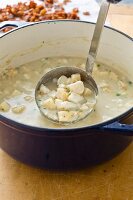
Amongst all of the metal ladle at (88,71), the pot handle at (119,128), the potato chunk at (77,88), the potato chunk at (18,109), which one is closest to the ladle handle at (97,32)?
the metal ladle at (88,71)

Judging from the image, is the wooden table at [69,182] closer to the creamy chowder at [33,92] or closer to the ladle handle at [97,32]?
the creamy chowder at [33,92]

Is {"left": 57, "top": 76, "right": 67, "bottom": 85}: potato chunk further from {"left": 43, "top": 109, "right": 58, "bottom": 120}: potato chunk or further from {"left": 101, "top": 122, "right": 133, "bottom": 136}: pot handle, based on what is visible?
{"left": 101, "top": 122, "right": 133, "bottom": 136}: pot handle

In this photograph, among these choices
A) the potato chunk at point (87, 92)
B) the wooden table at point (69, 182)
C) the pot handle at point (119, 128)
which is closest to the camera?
the pot handle at point (119, 128)

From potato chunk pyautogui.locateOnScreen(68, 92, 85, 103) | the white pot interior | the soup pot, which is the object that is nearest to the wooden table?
the soup pot

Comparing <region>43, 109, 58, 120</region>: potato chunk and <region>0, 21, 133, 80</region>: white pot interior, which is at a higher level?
<region>0, 21, 133, 80</region>: white pot interior

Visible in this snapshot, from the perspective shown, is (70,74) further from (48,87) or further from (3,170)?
(3,170)

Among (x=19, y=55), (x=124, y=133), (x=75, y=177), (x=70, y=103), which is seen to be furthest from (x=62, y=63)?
(x=124, y=133)

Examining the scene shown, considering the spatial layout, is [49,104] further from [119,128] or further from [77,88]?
[119,128]
